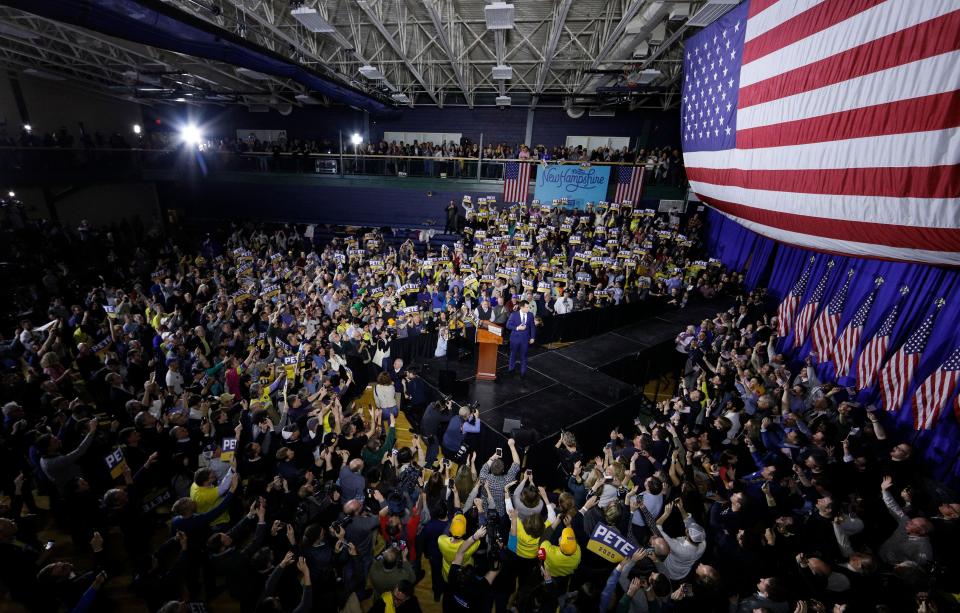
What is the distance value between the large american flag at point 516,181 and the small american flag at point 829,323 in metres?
13.1

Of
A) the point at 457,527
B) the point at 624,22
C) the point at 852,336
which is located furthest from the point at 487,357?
the point at 624,22

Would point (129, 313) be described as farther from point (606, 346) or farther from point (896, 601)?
point (896, 601)

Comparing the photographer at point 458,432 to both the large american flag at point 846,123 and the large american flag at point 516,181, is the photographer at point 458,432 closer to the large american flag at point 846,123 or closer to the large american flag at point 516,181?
the large american flag at point 846,123

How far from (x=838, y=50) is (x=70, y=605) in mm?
10106

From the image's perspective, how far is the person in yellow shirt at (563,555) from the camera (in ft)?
13.3

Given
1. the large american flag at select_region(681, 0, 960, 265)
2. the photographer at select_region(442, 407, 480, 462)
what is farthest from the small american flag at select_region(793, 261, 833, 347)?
the photographer at select_region(442, 407, 480, 462)

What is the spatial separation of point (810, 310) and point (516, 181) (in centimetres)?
1322

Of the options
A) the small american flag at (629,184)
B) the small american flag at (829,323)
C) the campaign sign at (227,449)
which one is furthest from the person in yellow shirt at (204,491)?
the small american flag at (629,184)

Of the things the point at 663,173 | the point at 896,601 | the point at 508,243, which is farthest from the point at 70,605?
the point at 663,173

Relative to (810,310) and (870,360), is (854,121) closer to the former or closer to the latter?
(870,360)

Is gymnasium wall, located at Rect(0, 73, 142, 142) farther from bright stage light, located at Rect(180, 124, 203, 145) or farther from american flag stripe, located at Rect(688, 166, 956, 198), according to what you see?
american flag stripe, located at Rect(688, 166, 956, 198)

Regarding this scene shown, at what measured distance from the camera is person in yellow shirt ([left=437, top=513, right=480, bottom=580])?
4062 mm

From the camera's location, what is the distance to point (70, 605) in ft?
12.2

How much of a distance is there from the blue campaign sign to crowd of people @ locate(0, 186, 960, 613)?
10862 mm
